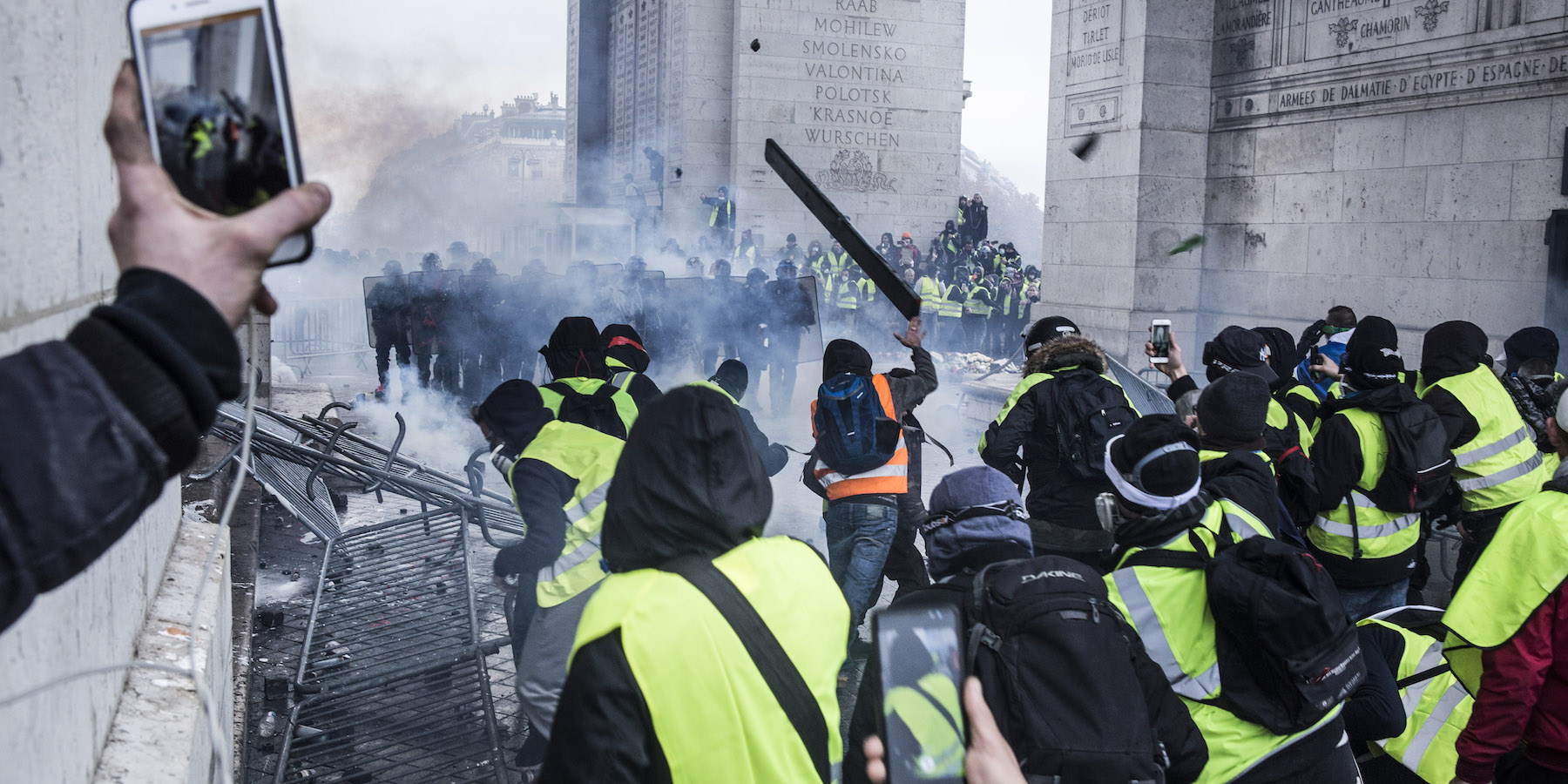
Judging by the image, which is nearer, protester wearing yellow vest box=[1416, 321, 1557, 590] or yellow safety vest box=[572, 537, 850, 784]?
yellow safety vest box=[572, 537, 850, 784]

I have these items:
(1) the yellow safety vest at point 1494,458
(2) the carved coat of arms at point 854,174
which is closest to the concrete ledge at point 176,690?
(1) the yellow safety vest at point 1494,458

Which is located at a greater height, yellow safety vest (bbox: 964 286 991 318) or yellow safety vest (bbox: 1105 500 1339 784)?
yellow safety vest (bbox: 964 286 991 318)

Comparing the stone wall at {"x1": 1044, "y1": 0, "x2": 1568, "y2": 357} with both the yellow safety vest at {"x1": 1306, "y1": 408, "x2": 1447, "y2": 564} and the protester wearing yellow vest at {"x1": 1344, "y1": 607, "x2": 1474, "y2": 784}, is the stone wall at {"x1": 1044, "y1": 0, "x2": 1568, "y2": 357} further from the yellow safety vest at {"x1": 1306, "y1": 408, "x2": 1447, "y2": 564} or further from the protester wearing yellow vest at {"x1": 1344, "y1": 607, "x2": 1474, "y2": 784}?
the protester wearing yellow vest at {"x1": 1344, "y1": 607, "x2": 1474, "y2": 784}

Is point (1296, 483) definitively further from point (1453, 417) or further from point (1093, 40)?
point (1093, 40)

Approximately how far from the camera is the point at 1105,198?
479 inches

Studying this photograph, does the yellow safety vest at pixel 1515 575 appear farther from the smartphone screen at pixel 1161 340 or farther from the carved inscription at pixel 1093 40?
the carved inscription at pixel 1093 40

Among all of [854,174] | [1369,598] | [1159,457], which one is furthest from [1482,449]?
[854,174]

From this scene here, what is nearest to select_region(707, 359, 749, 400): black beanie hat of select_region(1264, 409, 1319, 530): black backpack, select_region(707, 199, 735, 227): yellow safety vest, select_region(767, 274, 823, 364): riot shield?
Answer: select_region(1264, 409, 1319, 530): black backpack

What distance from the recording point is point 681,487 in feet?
6.63

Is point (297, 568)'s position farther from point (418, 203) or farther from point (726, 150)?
point (418, 203)

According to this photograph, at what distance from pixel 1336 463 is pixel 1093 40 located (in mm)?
8661

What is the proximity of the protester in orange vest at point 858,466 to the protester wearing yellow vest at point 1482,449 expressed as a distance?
7.63 ft

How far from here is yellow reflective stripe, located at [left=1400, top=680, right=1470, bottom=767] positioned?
384 centimetres

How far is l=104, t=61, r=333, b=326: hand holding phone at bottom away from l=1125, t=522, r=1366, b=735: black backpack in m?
2.19
